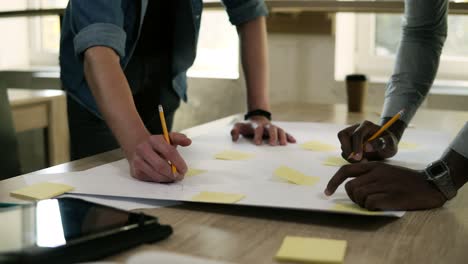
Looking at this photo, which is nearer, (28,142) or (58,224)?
(58,224)

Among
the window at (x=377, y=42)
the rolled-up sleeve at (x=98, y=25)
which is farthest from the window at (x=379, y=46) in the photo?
the rolled-up sleeve at (x=98, y=25)

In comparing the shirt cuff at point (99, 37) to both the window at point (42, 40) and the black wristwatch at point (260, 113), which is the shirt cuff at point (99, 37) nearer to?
the black wristwatch at point (260, 113)

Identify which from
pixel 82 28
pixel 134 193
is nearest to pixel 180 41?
pixel 82 28

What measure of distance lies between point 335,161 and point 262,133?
10.8 inches

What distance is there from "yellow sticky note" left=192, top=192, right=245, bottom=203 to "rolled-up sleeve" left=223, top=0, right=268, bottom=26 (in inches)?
36.5

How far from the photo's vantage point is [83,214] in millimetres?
775

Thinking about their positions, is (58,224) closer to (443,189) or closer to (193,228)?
(193,228)

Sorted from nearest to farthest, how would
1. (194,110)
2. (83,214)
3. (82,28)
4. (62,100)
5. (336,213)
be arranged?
1. (83,214)
2. (336,213)
3. (82,28)
4. (62,100)
5. (194,110)

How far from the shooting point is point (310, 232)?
814 mm

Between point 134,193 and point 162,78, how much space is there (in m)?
0.74

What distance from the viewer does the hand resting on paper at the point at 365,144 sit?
1.21 metres

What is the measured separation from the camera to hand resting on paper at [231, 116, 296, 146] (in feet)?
4.67

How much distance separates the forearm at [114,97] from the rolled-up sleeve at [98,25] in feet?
0.05

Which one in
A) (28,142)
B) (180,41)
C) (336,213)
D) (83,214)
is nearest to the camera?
(83,214)
